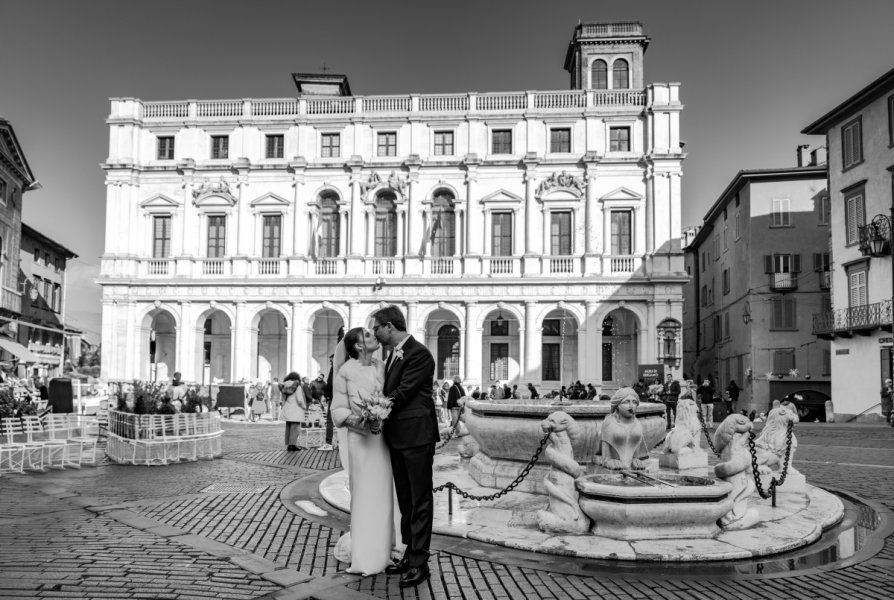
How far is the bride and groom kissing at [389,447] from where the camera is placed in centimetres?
552

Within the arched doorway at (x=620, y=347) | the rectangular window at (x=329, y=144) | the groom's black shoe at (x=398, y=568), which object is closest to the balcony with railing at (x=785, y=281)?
the arched doorway at (x=620, y=347)

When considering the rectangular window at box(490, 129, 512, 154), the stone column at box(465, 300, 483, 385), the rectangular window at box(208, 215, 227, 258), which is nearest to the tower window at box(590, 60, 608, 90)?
the rectangular window at box(490, 129, 512, 154)

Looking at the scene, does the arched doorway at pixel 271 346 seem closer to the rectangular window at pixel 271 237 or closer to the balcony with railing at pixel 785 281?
the rectangular window at pixel 271 237

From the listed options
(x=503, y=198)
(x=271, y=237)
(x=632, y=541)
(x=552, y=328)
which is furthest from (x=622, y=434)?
(x=271, y=237)

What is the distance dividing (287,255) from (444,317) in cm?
873

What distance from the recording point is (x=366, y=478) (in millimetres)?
5652

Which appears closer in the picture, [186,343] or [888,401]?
[888,401]

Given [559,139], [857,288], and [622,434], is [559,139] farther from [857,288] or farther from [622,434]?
[622,434]

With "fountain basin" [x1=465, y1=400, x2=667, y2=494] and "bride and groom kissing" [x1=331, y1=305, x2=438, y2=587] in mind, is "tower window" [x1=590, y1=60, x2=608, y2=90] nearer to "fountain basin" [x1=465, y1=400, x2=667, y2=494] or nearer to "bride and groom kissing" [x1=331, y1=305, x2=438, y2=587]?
"fountain basin" [x1=465, y1=400, x2=667, y2=494]

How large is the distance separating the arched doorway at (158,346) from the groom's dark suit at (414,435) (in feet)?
117

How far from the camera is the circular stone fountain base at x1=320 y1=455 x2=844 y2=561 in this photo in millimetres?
6301

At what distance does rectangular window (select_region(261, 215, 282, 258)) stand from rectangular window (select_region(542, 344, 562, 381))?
14834 mm

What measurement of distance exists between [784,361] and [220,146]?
102 ft

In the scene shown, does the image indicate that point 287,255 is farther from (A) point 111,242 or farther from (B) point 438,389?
(B) point 438,389
